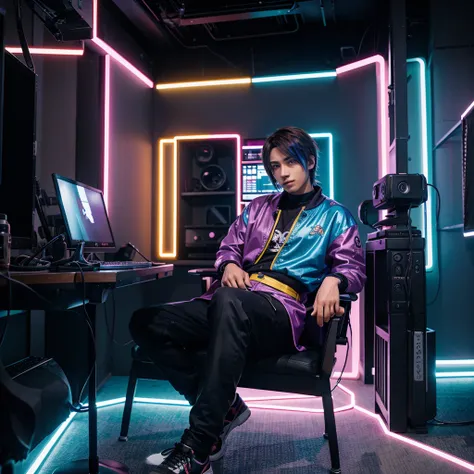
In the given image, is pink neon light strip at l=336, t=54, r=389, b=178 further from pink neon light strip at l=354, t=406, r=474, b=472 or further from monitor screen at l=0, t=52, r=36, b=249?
monitor screen at l=0, t=52, r=36, b=249

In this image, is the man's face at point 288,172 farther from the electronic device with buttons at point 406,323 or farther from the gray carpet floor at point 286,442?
the gray carpet floor at point 286,442

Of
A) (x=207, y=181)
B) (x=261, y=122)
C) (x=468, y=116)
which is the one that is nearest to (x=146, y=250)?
(x=207, y=181)

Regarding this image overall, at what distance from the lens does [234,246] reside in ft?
7.10

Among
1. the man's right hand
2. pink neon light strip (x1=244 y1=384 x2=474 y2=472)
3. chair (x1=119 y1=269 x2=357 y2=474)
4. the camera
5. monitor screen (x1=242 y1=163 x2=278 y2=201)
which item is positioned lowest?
pink neon light strip (x1=244 y1=384 x2=474 y2=472)

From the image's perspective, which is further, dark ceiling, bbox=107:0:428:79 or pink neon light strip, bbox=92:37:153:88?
dark ceiling, bbox=107:0:428:79

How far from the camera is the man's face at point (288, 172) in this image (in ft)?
6.92

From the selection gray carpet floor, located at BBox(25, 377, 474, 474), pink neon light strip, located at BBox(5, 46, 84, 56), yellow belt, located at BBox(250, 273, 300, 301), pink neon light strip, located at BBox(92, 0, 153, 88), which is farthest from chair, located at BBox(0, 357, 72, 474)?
pink neon light strip, located at BBox(5, 46, 84, 56)

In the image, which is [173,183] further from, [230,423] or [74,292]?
[74,292]

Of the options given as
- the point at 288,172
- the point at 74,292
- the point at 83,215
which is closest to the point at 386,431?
the point at 288,172

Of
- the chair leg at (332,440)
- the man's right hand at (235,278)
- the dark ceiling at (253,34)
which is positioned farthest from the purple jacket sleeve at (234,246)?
the dark ceiling at (253,34)

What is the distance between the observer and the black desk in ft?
3.98

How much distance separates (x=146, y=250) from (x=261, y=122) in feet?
4.56

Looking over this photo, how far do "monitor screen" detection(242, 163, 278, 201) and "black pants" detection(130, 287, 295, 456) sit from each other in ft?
5.26

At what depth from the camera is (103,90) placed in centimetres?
287
